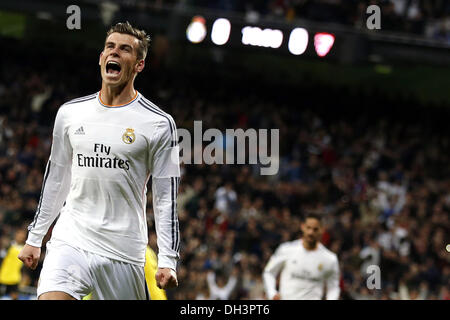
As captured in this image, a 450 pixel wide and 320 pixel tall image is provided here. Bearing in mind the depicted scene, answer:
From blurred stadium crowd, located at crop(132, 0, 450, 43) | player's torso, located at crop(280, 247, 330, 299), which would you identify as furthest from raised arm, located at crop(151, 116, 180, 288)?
blurred stadium crowd, located at crop(132, 0, 450, 43)

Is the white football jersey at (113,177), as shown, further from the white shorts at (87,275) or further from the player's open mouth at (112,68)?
the player's open mouth at (112,68)

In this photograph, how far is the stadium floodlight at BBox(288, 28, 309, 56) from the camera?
1747cm

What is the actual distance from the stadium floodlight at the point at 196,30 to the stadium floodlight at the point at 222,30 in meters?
0.30

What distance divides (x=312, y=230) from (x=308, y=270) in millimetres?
415

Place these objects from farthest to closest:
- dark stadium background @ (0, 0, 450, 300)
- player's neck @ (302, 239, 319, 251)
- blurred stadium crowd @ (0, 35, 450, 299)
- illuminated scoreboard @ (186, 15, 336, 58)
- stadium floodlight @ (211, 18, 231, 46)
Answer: stadium floodlight @ (211, 18, 231, 46) → illuminated scoreboard @ (186, 15, 336, 58) → dark stadium background @ (0, 0, 450, 300) → blurred stadium crowd @ (0, 35, 450, 299) → player's neck @ (302, 239, 319, 251)

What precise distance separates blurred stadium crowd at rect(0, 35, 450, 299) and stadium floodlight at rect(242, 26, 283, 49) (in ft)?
8.24

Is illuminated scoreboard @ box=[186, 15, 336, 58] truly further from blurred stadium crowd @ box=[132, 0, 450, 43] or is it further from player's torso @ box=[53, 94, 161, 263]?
player's torso @ box=[53, 94, 161, 263]

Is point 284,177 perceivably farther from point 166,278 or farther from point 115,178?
point 166,278

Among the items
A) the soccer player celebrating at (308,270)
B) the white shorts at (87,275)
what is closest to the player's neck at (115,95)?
the white shorts at (87,275)

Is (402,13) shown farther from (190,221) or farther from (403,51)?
(190,221)

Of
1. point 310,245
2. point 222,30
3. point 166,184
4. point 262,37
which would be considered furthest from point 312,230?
point 222,30

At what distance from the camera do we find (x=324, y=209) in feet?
60.3

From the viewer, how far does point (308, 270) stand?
9.11 m
